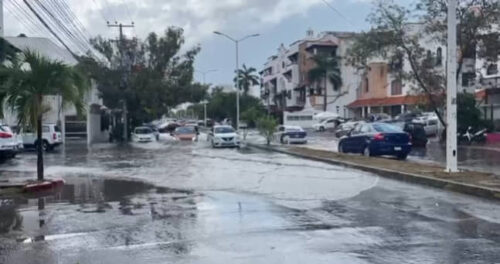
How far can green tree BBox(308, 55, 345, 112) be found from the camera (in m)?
89.3

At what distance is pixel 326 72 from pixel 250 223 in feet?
265

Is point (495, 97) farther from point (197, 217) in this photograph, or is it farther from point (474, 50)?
point (197, 217)

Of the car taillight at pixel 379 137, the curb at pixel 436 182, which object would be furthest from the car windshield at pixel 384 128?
the curb at pixel 436 182

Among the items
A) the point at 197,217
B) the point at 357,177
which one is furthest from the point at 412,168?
the point at 197,217

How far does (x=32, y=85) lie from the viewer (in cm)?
1681

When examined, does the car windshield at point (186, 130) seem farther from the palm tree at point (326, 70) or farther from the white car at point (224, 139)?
the palm tree at point (326, 70)

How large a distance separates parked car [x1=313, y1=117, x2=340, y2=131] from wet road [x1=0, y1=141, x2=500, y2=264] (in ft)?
189

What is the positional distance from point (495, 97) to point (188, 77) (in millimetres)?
28541

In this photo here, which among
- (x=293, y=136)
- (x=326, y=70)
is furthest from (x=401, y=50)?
(x=326, y=70)

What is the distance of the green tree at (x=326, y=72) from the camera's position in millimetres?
89312

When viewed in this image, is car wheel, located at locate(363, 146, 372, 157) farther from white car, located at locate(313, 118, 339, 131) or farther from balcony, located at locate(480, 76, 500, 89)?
white car, located at locate(313, 118, 339, 131)

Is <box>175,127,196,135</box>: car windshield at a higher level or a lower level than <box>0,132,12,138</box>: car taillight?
lower

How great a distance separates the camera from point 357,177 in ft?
61.3

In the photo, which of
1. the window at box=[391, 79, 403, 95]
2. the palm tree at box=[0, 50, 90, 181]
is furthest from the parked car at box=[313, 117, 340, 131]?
the palm tree at box=[0, 50, 90, 181]
